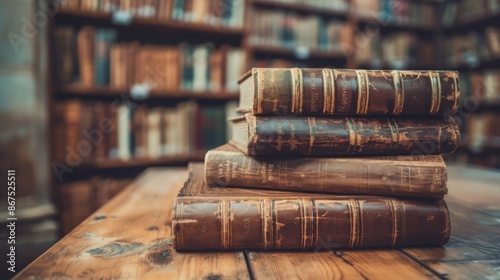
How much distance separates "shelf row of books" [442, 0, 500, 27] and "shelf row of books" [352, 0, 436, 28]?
10cm

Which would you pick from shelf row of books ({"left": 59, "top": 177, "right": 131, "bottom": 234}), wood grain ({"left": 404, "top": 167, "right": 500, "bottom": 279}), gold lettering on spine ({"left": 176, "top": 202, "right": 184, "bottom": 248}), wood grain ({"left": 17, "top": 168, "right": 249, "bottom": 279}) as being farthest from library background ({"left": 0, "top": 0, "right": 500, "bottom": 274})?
wood grain ({"left": 404, "top": 167, "right": 500, "bottom": 279})

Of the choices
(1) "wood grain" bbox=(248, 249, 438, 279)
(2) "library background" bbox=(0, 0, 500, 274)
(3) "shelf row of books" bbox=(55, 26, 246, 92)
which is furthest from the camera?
(3) "shelf row of books" bbox=(55, 26, 246, 92)

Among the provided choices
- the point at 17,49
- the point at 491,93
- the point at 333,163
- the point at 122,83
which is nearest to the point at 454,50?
the point at 491,93

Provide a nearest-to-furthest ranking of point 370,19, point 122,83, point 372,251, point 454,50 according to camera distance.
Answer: point 372,251
point 122,83
point 370,19
point 454,50

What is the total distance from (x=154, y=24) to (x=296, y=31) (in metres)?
0.91

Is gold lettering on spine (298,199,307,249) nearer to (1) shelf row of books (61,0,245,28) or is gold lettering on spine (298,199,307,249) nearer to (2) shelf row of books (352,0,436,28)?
(1) shelf row of books (61,0,245,28)

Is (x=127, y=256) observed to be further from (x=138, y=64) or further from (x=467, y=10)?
(x=467, y=10)

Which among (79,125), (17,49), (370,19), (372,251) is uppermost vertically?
(370,19)

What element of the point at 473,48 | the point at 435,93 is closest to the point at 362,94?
the point at 435,93

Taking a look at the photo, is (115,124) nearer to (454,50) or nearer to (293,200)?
(293,200)

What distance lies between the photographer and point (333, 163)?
20.9 inches

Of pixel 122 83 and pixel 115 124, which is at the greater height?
pixel 122 83

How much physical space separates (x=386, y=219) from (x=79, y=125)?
1545 mm

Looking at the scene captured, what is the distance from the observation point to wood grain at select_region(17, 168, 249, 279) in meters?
0.42
